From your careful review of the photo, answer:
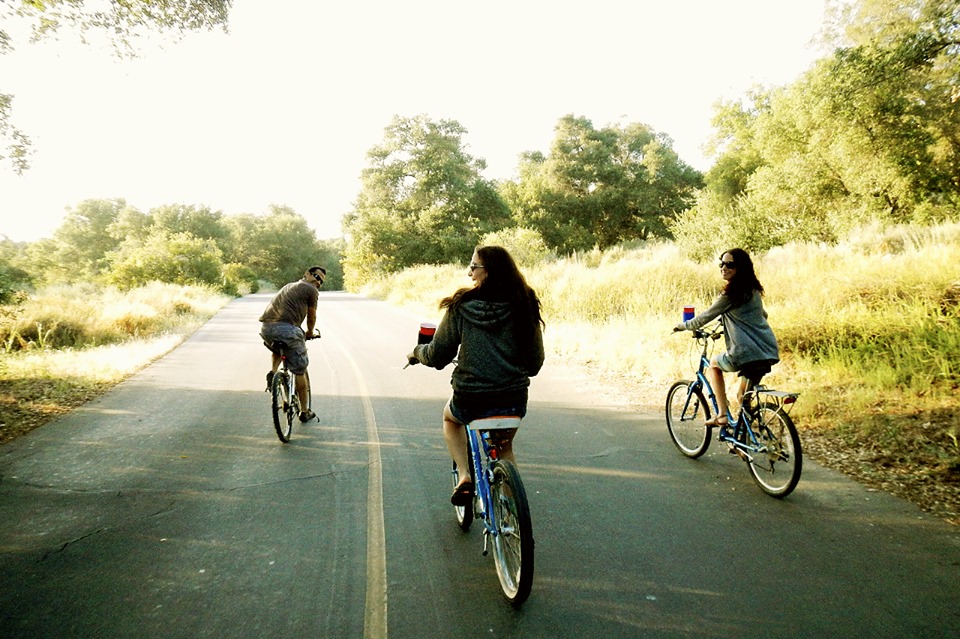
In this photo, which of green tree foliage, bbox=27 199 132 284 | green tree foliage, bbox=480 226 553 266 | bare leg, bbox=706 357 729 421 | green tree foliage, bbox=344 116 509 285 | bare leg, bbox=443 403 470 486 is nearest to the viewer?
bare leg, bbox=443 403 470 486

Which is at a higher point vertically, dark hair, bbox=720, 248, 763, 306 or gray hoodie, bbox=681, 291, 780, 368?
dark hair, bbox=720, 248, 763, 306

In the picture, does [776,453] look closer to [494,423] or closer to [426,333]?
[494,423]

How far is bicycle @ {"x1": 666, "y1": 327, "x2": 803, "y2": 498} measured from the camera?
4.10m

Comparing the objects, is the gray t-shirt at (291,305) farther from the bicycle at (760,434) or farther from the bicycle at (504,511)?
the bicycle at (760,434)

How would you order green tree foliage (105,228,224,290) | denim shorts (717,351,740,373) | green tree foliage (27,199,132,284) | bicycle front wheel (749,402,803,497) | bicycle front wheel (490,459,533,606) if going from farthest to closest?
green tree foliage (27,199,132,284), green tree foliage (105,228,224,290), denim shorts (717,351,740,373), bicycle front wheel (749,402,803,497), bicycle front wheel (490,459,533,606)

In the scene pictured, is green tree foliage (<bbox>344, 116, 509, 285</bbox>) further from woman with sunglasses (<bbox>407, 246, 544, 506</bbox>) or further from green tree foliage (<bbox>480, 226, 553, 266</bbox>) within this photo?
woman with sunglasses (<bbox>407, 246, 544, 506</bbox>)

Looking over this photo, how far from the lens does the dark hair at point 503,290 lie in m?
3.09

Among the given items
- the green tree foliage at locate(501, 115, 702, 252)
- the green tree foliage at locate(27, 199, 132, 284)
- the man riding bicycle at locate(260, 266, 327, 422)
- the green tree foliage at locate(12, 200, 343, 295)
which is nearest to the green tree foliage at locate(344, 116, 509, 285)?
the green tree foliage at locate(501, 115, 702, 252)

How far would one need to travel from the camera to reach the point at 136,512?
Result: 4.17 meters

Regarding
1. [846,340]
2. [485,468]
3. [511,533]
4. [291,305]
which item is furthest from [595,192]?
[511,533]

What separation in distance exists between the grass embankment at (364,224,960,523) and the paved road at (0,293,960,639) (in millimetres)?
870

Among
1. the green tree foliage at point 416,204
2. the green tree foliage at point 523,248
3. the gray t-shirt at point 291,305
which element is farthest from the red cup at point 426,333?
the green tree foliage at point 416,204

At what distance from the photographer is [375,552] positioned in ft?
11.5

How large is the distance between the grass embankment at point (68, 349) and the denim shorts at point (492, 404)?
6.40 m
